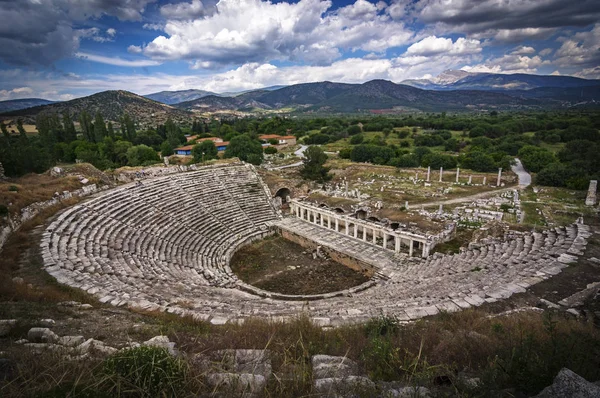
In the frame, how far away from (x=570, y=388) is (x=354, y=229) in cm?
2226

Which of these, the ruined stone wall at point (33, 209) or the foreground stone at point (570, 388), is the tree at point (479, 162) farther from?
the foreground stone at point (570, 388)

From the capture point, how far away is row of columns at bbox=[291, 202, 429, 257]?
22156 mm

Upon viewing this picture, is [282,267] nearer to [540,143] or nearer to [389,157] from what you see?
[389,157]

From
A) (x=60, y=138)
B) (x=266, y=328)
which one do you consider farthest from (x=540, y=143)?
(x=60, y=138)

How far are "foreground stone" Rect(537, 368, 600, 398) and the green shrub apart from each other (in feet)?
15.7

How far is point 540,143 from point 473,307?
80.7 metres

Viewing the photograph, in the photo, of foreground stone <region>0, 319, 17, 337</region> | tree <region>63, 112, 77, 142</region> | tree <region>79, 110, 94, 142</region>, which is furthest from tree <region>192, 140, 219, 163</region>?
foreground stone <region>0, 319, 17, 337</region>

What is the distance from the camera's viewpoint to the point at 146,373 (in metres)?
4.17

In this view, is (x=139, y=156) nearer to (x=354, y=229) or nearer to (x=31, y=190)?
(x=31, y=190)

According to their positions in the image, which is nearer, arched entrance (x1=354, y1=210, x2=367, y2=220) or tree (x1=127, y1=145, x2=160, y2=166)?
arched entrance (x1=354, y1=210, x2=367, y2=220)

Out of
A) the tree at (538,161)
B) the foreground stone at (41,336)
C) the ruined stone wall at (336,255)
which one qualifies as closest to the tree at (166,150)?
the ruined stone wall at (336,255)

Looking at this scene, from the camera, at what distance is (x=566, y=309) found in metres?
9.80

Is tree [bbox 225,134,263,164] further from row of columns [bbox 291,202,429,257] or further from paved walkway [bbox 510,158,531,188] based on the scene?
paved walkway [bbox 510,158,531,188]

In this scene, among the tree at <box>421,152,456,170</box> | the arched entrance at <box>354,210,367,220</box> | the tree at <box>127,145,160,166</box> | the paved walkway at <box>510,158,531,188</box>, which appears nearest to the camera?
the arched entrance at <box>354,210,367,220</box>
